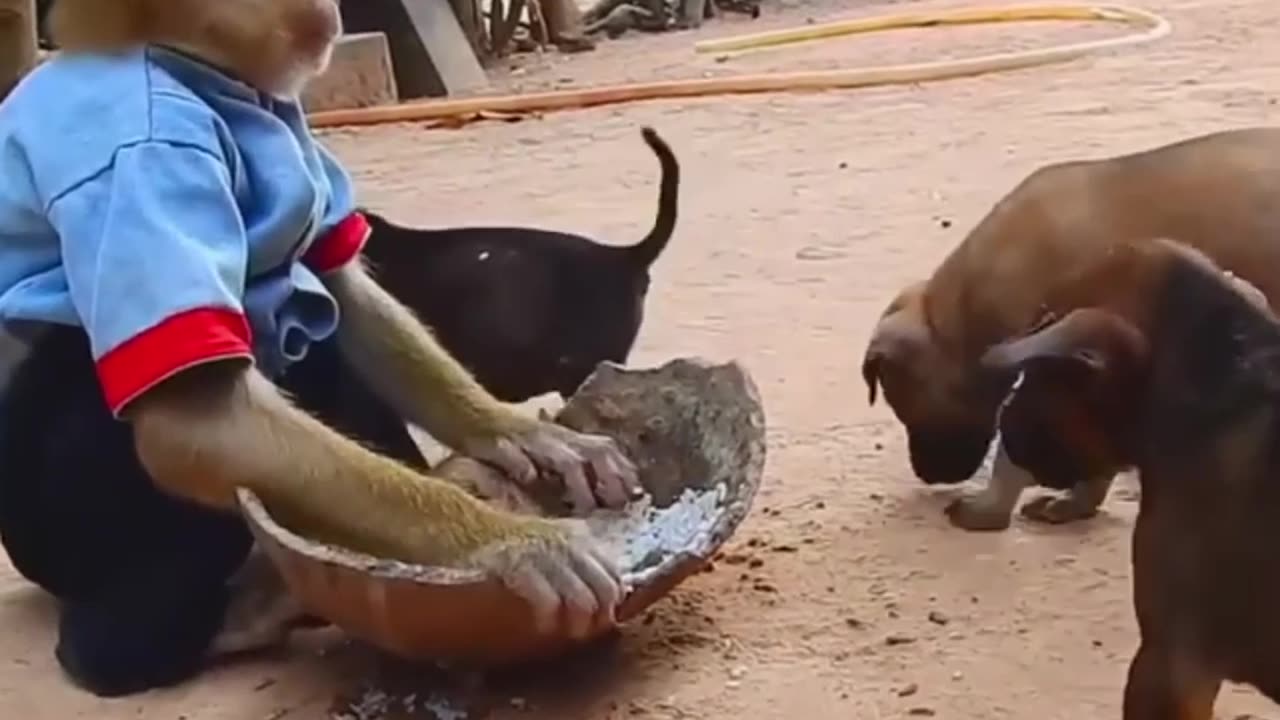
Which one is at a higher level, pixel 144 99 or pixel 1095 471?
pixel 144 99

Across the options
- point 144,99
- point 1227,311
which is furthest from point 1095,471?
point 144,99

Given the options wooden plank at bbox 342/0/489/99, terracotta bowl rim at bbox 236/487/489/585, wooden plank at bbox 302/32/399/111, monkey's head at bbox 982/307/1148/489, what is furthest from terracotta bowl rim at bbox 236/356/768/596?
wooden plank at bbox 342/0/489/99

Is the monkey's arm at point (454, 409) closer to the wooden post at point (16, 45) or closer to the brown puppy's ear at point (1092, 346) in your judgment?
the brown puppy's ear at point (1092, 346)

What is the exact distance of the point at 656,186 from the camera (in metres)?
4.17

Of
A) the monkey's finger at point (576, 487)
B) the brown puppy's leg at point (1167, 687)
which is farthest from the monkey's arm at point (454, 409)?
the brown puppy's leg at point (1167, 687)

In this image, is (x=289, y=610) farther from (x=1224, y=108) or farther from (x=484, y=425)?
(x=1224, y=108)

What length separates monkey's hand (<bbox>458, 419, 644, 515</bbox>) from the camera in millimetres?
2215

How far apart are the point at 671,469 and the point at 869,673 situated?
0.36 metres

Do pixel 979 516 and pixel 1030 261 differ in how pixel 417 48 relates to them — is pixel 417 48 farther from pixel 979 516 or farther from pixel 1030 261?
pixel 979 516

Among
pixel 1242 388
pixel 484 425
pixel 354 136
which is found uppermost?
pixel 1242 388

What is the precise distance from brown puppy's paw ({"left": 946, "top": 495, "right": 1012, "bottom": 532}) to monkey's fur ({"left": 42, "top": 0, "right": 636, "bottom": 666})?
61 centimetres

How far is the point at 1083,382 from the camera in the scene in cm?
176

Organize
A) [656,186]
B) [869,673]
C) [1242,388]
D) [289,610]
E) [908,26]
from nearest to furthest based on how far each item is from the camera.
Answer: [1242,388]
[869,673]
[289,610]
[656,186]
[908,26]

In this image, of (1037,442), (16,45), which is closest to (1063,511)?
(1037,442)
